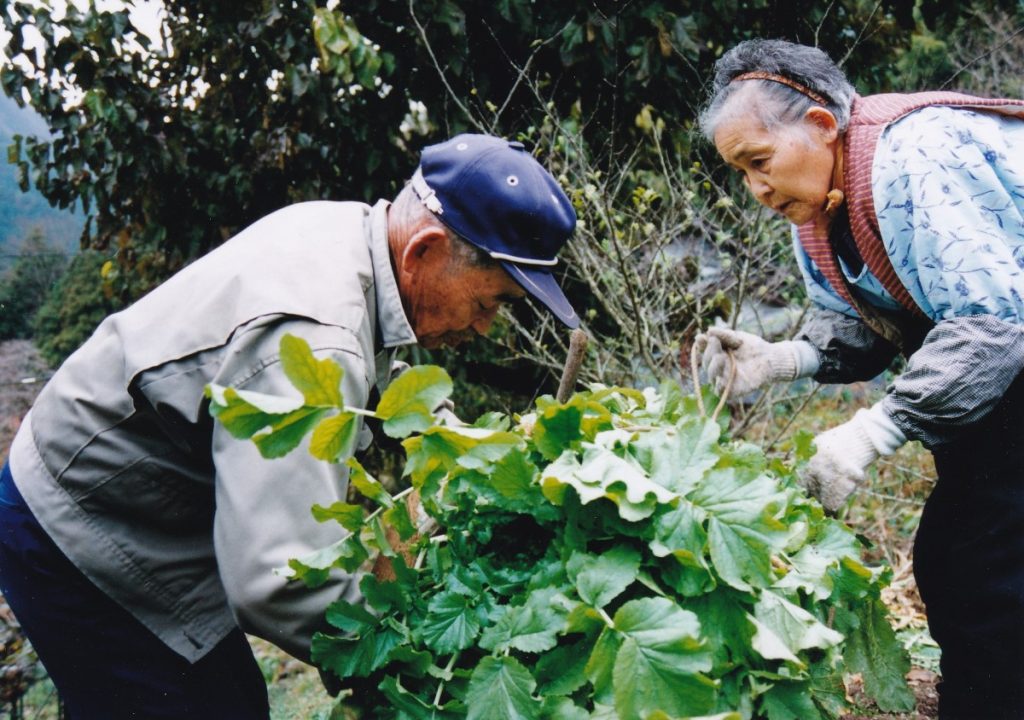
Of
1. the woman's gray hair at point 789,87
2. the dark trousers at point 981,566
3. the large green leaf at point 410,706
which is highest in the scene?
the woman's gray hair at point 789,87

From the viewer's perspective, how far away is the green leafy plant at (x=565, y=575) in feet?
3.15

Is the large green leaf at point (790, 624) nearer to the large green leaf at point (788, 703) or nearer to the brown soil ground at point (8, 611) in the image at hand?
the large green leaf at point (788, 703)

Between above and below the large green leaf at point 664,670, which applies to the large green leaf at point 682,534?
above

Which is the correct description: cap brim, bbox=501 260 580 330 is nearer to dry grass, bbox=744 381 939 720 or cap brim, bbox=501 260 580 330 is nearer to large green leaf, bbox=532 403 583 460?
large green leaf, bbox=532 403 583 460

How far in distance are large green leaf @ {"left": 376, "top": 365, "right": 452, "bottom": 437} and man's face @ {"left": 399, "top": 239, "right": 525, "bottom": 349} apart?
0.58 metres

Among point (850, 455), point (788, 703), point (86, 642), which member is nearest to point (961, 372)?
point (850, 455)

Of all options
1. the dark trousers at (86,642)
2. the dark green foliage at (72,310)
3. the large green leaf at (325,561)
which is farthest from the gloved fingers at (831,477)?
the dark green foliage at (72,310)

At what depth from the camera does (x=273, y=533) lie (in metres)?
1.15

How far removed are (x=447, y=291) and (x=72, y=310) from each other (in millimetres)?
5876

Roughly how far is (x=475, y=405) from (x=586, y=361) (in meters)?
0.88

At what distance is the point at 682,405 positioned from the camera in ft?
5.01

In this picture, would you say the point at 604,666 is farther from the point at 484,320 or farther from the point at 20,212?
the point at 20,212

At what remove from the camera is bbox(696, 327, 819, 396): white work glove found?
2.30m

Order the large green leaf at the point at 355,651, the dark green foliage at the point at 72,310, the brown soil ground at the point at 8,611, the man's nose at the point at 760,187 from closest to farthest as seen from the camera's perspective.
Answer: the large green leaf at the point at 355,651 < the man's nose at the point at 760,187 < the brown soil ground at the point at 8,611 < the dark green foliage at the point at 72,310
